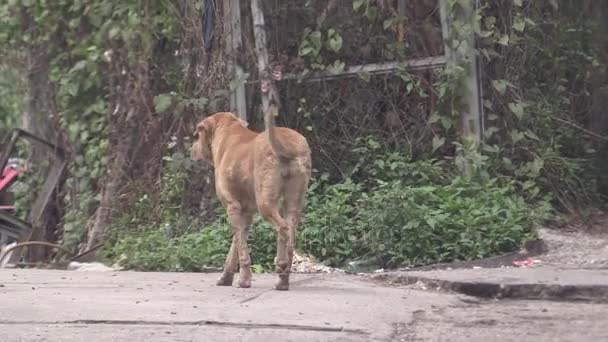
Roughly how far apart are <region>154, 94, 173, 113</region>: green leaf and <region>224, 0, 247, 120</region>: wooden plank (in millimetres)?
1021

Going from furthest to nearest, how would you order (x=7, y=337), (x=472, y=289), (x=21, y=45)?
(x=21, y=45) < (x=472, y=289) < (x=7, y=337)

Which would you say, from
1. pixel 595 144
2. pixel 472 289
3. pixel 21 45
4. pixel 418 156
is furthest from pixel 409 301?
pixel 21 45

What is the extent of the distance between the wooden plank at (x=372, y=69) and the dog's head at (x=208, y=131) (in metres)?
2.76

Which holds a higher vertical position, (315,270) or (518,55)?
(518,55)

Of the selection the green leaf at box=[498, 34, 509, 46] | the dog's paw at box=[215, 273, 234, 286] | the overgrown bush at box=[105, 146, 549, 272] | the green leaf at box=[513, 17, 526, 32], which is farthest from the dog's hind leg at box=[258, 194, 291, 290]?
the green leaf at box=[513, 17, 526, 32]

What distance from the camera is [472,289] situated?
7.99 m

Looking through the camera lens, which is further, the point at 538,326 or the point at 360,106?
the point at 360,106

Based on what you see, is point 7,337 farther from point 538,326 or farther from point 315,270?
point 315,270

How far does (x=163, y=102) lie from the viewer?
1205cm

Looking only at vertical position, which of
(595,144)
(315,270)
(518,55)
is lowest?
(315,270)

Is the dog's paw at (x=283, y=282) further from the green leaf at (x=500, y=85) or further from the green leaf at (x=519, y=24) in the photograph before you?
the green leaf at (x=519, y=24)

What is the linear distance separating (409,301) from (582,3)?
222 inches

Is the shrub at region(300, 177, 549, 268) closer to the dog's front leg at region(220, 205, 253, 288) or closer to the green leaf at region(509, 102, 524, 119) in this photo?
the green leaf at region(509, 102, 524, 119)

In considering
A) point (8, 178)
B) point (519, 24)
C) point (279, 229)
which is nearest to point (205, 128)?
point (279, 229)
